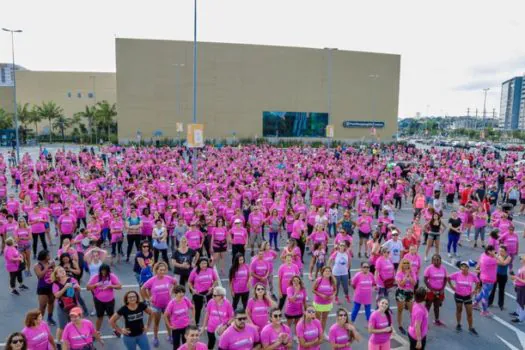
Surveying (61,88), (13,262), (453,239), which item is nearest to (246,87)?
(61,88)

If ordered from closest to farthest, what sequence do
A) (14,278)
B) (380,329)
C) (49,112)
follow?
(380,329) → (14,278) → (49,112)

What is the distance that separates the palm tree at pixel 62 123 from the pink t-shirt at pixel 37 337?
64957 mm

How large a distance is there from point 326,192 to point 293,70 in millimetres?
43365

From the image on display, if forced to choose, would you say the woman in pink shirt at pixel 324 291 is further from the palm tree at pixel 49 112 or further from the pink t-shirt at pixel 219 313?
the palm tree at pixel 49 112

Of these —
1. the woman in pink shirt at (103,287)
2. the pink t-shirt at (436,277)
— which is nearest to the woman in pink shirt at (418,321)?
the pink t-shirt at (436,277)

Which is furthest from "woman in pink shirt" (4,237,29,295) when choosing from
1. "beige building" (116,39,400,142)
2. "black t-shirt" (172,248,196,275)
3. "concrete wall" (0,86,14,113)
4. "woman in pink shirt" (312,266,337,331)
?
"concrete wall" (0,86,14,113)

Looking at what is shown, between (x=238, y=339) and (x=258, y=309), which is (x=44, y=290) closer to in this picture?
(x=258, y=309)

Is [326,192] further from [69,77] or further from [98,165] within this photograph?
[69,77]

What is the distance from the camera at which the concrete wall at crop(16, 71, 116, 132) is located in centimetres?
6638

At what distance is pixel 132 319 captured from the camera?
571cm

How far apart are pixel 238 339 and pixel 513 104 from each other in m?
199

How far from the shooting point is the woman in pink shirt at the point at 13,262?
841cm

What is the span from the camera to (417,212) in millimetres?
14539

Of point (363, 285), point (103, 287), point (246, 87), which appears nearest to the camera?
point (103, 287)
